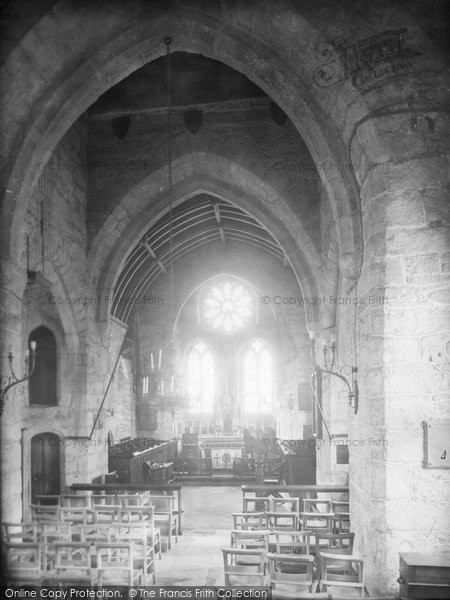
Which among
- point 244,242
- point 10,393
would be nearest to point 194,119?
point 10,393

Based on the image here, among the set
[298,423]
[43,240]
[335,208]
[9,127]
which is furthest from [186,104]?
[298,423]

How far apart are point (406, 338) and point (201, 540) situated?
16.7 ft

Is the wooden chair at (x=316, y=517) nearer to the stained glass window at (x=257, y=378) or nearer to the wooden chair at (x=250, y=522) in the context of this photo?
the wooden chair at (x=250, y=522)

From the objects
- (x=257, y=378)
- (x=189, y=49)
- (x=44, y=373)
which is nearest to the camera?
(x=189, y=49)

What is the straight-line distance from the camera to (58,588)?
181 inches

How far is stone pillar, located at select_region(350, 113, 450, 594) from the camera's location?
4.45m

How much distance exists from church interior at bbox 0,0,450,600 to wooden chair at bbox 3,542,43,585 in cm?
3

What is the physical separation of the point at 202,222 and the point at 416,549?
12482 millimetres

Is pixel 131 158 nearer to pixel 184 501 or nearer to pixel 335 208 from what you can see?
pixel 335 208

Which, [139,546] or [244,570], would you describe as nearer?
[244,570]

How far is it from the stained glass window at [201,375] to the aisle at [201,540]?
7957 mm

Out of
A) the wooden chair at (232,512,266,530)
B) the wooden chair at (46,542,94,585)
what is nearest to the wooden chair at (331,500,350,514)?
the wooden chair at (232,512,266,530)

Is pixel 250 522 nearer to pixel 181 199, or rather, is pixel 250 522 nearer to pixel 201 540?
pixel 201 540

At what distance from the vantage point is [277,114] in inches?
404
